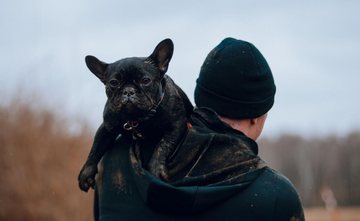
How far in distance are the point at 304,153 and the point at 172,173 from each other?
70.2 metres

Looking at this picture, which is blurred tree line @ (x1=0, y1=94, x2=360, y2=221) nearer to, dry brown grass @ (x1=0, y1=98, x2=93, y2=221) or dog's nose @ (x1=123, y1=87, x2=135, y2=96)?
dry brown grass @ (x1=0, y1=98, x2=93, y2=221)

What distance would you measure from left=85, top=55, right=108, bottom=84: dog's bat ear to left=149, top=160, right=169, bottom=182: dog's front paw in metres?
0.65

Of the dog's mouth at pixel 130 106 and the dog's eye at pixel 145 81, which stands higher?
the dog's eye at pixel 145 81

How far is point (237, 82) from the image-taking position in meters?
2.75

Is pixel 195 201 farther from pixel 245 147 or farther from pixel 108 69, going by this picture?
pixel 108 69

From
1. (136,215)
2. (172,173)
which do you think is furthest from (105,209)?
(172,173)

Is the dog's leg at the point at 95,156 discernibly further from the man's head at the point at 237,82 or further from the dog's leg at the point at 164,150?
the man's head at the point at 237,82

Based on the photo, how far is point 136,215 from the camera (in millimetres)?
2541

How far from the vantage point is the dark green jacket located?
242 centimetres

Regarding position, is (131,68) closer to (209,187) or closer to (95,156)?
(95,156)

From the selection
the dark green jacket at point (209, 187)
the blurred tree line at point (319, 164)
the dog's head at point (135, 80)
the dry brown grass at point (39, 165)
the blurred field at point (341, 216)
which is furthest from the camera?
the blurred tree line at point (319, 164)

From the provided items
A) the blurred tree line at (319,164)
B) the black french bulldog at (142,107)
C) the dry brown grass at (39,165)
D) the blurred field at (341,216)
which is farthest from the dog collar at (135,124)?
the blurred tree line at (319,164)

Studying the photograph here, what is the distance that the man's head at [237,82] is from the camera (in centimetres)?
276

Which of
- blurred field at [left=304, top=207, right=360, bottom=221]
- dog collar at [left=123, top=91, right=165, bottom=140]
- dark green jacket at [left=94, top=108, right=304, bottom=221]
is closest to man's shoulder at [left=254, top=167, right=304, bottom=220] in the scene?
dark green jacket at [left=94, top=108, right=304, bottom=221]
